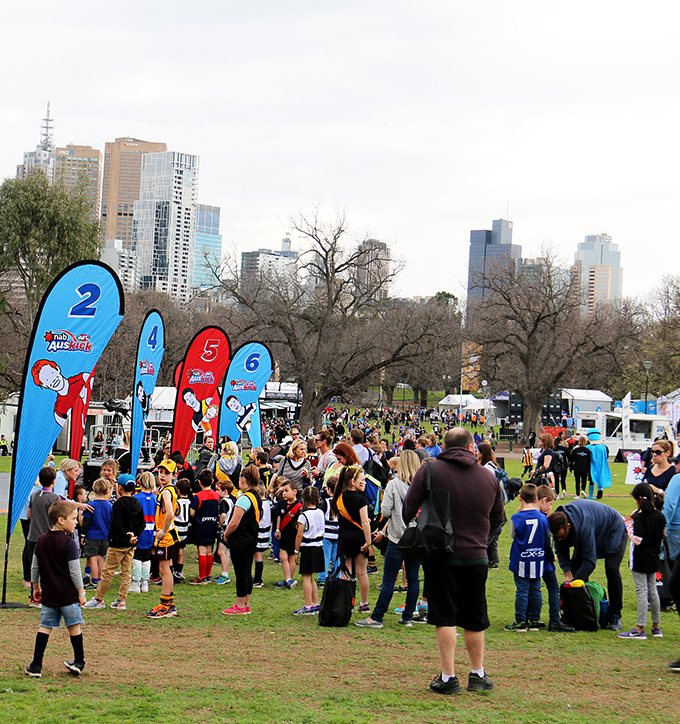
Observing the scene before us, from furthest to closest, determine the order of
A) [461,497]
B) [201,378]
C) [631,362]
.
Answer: [631,362] → [201,378] → [461,497]

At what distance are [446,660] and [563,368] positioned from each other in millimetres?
35655

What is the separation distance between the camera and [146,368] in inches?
577

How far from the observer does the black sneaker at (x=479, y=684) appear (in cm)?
506

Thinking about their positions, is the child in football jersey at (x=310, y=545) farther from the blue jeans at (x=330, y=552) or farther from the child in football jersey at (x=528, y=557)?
the child in football jersey at (x=528, y=557)

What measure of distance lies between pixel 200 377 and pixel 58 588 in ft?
41.8

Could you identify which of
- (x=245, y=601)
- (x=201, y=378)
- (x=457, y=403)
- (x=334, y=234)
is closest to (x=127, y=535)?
(x=245, y=601)

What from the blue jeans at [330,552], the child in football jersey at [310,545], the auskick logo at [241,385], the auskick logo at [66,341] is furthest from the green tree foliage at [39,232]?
the child in football jersey at [310,545]

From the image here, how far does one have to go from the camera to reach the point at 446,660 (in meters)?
4.96

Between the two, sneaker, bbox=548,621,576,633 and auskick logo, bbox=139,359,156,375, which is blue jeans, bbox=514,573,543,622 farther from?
auskick logo, bbox=139,359,156,375

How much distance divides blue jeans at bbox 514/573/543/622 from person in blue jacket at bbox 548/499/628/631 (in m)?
0.33

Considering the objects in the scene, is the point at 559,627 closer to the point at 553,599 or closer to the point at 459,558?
the point at 553,599

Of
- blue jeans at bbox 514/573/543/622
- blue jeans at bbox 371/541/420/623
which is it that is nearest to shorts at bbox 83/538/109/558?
blue jeans at bbox 371/541/420/623

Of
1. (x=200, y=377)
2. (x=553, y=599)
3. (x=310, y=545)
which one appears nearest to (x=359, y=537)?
(x=310, y=545)

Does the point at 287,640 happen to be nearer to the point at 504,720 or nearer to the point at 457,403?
the point at 504,720
